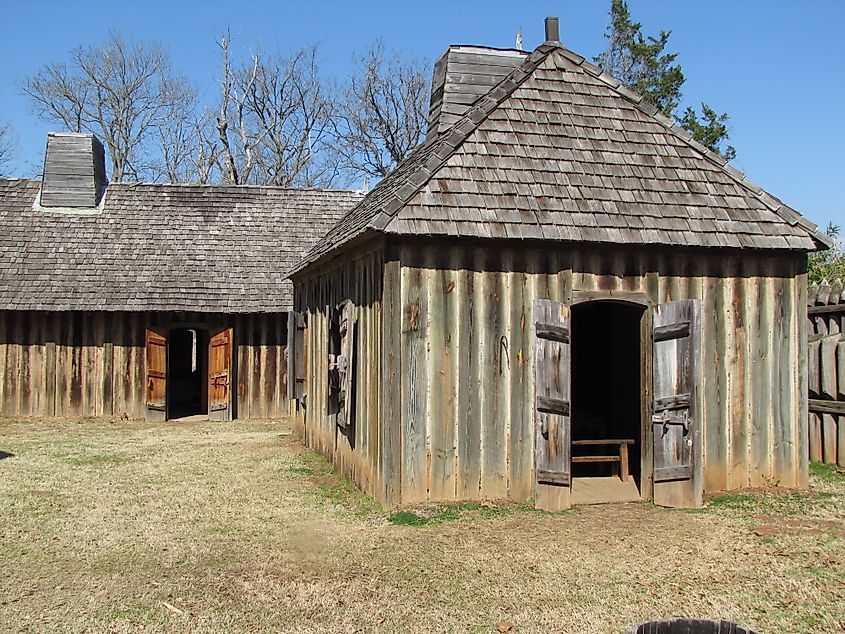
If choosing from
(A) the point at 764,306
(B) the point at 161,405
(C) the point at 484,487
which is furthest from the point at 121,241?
(A) the point at 764,306

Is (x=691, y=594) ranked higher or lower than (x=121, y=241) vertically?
Answer: lower

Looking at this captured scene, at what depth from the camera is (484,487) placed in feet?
28.9

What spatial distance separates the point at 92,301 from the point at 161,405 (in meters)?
2.90

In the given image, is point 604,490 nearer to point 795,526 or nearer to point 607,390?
point 795,526

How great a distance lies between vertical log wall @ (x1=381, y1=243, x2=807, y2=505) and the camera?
28.6 ft

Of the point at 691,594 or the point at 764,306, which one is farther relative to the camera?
the point at 764,306

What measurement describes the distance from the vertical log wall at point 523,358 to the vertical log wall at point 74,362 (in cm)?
1200

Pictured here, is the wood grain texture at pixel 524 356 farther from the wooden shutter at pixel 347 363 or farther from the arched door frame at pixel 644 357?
the wooden shutter at pixel 347 363

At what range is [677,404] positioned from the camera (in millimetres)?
9156

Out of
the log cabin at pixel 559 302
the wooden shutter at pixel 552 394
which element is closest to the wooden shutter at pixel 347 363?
the log cabin at pixel 559 302

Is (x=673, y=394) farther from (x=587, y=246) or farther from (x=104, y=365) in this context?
(x=104, y=365)

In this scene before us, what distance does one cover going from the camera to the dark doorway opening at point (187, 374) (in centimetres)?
2119

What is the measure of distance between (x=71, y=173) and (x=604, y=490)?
56.5 feet

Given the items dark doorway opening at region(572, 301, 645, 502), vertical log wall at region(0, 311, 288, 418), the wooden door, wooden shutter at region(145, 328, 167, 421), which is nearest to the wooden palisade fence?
dark doorway opening at region(572, 301, 645, 502)
